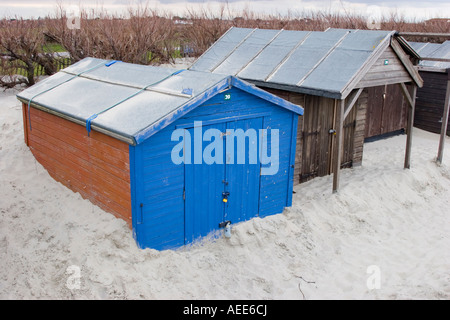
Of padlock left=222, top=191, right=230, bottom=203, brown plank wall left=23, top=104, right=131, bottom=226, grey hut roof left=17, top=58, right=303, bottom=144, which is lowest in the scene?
padlock left=222, top=191, right=230, bottom=203

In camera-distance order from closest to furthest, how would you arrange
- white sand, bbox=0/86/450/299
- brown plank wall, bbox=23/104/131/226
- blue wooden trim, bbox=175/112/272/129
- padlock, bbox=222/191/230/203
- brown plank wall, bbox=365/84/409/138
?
1. white sand, bbox=0/86/450/299
2. brown plank wall, bbox=23/104/131/226
3. blue wooden trim, bbox=175/112/272/129
4. padlock, bbox=222/191/230/203
5. brown plank wall, bbox=365/84/409/138

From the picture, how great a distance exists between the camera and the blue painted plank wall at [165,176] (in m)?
6.99

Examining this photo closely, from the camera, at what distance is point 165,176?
7.25m

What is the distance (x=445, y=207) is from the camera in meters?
10.6

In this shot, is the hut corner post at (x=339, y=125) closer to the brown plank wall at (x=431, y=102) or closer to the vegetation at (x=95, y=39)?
the brown plank wall at (x=431, y=102)

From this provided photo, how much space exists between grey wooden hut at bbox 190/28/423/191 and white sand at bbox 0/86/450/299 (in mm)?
1014

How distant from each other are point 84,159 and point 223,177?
2.26m

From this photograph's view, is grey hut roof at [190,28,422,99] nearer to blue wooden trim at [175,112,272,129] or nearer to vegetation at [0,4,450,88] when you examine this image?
blue wooden trim at [175,112,272,129]

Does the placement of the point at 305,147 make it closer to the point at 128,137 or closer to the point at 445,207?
the point at 445,207

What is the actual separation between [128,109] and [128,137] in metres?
Answer: 1.02

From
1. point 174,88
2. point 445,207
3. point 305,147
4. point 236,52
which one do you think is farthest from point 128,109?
point 445,207

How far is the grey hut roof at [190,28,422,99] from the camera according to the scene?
9.84 meters

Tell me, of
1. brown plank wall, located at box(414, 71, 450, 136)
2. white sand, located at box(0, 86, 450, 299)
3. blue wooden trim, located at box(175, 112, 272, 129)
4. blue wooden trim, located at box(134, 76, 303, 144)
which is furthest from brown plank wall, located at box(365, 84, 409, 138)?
blue wooden trim, located at box(175, 112, 272, 129)
